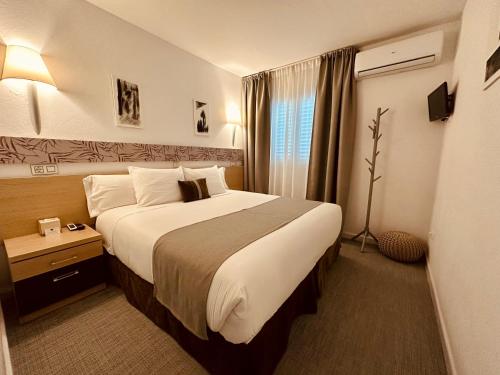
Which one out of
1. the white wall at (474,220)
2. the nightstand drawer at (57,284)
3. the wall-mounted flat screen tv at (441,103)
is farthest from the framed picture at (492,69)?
the nightstand drawer at (57,284)

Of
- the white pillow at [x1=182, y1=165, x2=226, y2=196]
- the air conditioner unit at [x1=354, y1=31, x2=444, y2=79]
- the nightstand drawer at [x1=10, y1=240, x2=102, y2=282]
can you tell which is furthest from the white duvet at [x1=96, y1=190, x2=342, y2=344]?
the air conditioner unit at [x1=354, y1=31, x2=444, y2=79]

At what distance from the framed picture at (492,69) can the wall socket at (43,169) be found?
3.02 meters

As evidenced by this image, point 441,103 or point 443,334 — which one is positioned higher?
point 441,103

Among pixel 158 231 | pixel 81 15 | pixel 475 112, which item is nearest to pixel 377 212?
pixel 475 112

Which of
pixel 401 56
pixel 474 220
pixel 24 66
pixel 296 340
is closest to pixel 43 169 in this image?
pixel 24 66

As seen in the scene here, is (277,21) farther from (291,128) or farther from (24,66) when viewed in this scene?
(24,66)

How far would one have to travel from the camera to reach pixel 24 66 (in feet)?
4.85

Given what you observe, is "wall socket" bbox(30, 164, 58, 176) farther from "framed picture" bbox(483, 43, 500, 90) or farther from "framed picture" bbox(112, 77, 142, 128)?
"framed picture" bbox(483, 43, 500, 90)

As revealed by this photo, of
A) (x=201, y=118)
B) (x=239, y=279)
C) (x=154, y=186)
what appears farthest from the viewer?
(x=201, y=118)

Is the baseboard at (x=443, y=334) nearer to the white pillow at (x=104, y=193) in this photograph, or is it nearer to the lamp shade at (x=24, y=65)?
the white pillow at (x=104, y=193)

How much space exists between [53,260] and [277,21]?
9.77 feet

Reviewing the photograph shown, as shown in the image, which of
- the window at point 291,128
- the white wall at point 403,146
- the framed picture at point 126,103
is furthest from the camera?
the window at point 291,128

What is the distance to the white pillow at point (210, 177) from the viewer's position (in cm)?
246

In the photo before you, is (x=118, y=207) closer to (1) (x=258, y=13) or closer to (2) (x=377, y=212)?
(1) (x=258, y=13)
